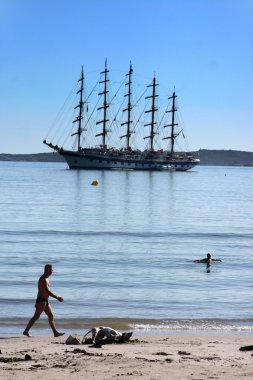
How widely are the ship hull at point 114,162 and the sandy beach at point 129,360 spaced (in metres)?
158

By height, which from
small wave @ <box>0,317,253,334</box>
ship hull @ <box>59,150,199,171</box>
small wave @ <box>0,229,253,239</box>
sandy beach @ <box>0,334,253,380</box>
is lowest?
small wave @ <box>0,317,253,334</box>

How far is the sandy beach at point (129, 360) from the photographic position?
11.6m

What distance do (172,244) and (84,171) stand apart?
150673 mm

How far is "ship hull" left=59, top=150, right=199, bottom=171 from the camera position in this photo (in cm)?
17538

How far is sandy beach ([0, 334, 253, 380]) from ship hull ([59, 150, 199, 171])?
158m

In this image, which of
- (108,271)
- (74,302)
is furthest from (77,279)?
(74,302)

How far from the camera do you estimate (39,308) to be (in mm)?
15914

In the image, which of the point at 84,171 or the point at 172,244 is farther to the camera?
the point at 84,171

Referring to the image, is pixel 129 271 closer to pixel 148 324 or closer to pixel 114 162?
pixel 148 324

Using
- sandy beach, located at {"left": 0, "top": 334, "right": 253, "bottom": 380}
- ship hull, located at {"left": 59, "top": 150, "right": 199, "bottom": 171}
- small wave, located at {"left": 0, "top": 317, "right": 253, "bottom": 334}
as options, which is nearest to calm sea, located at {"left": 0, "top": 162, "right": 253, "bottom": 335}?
small wave, located at {"left": 0, "top": 317, "right": 253, "bottom": 334}

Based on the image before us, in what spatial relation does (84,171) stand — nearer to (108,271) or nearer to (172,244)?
(172,244)

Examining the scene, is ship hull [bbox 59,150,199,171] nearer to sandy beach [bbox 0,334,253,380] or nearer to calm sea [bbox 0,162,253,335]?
Result: calm sea [bbox 0,162,253,335]

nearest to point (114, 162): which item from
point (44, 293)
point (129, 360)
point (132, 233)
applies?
point (132, 233)

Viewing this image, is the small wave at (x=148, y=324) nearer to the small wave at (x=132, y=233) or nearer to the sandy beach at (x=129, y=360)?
the sandy beach at (x=129, y=360)
